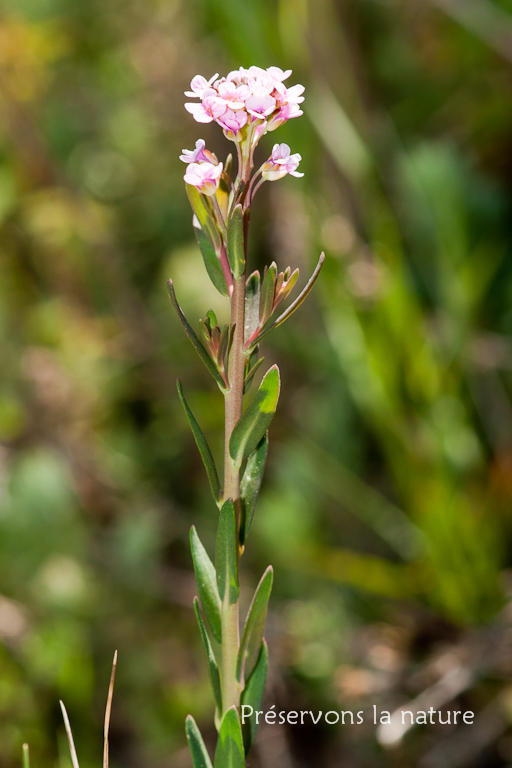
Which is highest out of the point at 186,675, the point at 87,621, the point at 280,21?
the point at 280,21

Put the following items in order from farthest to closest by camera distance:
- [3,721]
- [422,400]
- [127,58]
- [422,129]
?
[127,58], [422,129], [422,400], [3,721]

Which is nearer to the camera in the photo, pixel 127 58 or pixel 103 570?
pixel 103 570

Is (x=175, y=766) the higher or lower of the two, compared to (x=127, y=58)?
lower

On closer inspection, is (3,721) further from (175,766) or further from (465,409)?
(465,409)

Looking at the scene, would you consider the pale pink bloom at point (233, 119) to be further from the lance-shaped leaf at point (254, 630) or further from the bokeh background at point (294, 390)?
the bokeh background at point (294, 390)

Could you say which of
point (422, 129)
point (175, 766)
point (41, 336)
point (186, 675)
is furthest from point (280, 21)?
point (175, 766)

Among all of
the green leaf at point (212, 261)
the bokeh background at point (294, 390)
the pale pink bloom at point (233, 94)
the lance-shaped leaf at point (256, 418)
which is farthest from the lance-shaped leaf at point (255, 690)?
the bokeh background at point (294, 390)

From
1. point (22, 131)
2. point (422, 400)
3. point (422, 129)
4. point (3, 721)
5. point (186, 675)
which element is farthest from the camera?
point (422, 129)
